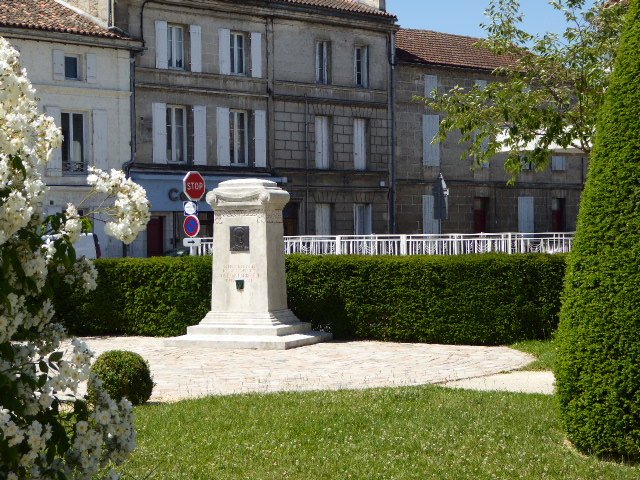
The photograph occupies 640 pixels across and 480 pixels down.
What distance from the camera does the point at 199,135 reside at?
38.3 metres

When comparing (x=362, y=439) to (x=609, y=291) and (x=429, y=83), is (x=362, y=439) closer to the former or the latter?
(x=609, y=291)

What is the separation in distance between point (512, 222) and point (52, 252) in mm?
44101

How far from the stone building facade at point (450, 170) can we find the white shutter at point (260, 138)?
6.25 m

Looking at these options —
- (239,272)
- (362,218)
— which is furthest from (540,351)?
(362,218)

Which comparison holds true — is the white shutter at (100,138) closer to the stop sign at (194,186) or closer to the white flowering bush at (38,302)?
the stop sign at (194,186)

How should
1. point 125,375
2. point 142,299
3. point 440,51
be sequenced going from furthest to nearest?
1. point 440,51
2. point 142,299
3. point 125,375

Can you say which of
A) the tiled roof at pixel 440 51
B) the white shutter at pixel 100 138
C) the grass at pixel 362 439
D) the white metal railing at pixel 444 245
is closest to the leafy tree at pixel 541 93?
the white metal railing at pixel 444 245

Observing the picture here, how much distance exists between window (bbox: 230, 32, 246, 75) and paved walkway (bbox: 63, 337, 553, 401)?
22.0 meters

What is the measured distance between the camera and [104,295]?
67.5 feet

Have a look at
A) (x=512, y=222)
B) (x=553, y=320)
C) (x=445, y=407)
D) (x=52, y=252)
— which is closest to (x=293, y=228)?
(x=512, y=222)

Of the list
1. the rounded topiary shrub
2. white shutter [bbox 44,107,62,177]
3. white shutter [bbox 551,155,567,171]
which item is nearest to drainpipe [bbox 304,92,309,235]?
white shutter [bbox 44,107,62,177]

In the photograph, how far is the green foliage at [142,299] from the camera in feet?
64.7

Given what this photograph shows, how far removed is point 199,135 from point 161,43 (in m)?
3.26

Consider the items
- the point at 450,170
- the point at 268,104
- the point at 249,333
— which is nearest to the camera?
the point at 249,333
